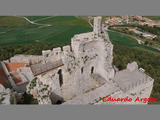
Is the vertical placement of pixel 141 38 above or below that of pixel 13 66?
above

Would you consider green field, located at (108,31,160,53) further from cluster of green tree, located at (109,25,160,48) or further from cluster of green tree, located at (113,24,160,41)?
cluster of green tree, located at (113,24,160,41)

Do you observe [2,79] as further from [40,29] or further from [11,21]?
[11,21]

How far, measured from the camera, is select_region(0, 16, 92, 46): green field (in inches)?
1775

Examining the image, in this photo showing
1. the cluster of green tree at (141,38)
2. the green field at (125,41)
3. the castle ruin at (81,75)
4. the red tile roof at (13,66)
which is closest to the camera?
the castle ruin at (81,75)

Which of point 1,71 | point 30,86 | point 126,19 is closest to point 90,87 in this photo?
point 30,86

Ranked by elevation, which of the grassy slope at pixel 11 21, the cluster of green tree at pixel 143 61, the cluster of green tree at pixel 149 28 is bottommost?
the cluster of green tree at pixel 143 61

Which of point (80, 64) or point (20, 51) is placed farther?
point (20, 51)

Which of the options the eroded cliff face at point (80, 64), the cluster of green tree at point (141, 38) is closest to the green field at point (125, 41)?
the cluster of green tree at point (141, 38)

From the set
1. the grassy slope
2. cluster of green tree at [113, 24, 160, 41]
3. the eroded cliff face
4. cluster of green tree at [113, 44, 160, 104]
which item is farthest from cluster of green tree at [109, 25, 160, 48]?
the eroded cliff face

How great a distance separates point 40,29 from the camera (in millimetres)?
52219

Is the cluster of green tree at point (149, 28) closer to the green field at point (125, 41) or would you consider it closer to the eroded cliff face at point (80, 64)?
the green field at point (125, 41)

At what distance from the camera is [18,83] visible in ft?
59.9

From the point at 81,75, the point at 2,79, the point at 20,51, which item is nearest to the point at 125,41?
the point at 20,51

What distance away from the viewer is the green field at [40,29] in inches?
1775
